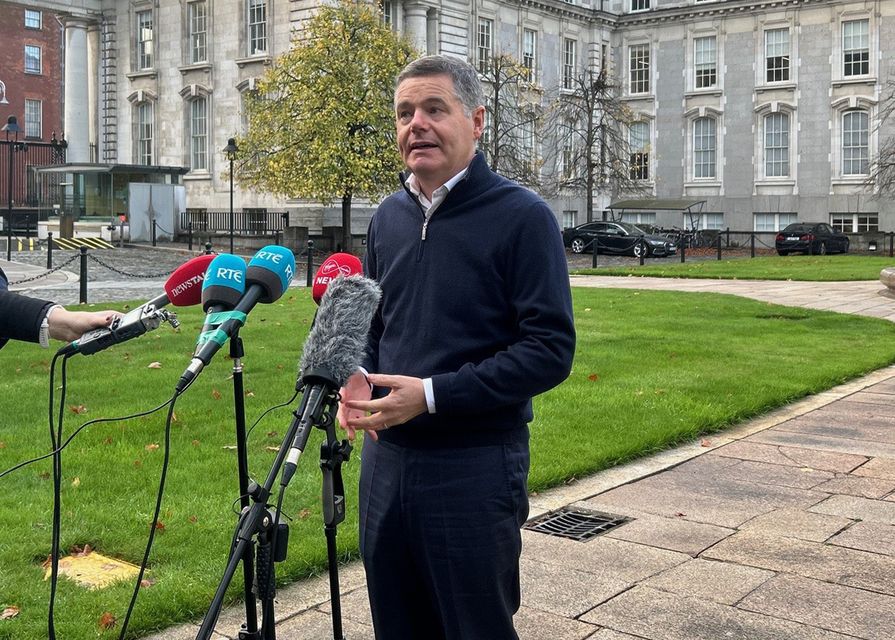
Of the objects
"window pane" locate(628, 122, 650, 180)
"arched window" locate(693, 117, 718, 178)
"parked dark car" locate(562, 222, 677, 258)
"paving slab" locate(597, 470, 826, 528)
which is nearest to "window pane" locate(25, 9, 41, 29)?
"window pane" locate(628, 122, 650, 180)

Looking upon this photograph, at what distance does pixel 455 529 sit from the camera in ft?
10.2

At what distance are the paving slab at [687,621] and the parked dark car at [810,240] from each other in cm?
4049

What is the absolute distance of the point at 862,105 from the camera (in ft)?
168

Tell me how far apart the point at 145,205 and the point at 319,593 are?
39.2 metres

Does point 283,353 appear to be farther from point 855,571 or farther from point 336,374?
point 336,374

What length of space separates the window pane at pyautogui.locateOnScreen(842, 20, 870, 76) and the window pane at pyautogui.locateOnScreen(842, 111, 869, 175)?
2.04m

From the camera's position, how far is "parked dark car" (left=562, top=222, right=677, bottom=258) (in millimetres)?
42719

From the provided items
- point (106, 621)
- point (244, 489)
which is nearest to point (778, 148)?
point (106, 621)

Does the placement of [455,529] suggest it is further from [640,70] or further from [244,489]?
[640,70]

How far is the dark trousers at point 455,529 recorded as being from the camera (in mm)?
3105

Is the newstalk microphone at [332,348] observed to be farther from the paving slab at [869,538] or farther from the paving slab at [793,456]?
the paving slab at [793,456]

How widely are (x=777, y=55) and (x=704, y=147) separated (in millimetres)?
5647

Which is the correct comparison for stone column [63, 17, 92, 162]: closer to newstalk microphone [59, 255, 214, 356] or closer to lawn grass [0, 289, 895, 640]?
lawn grass [0, 289, 895, 640]

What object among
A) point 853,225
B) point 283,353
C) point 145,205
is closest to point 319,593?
point 283,353
